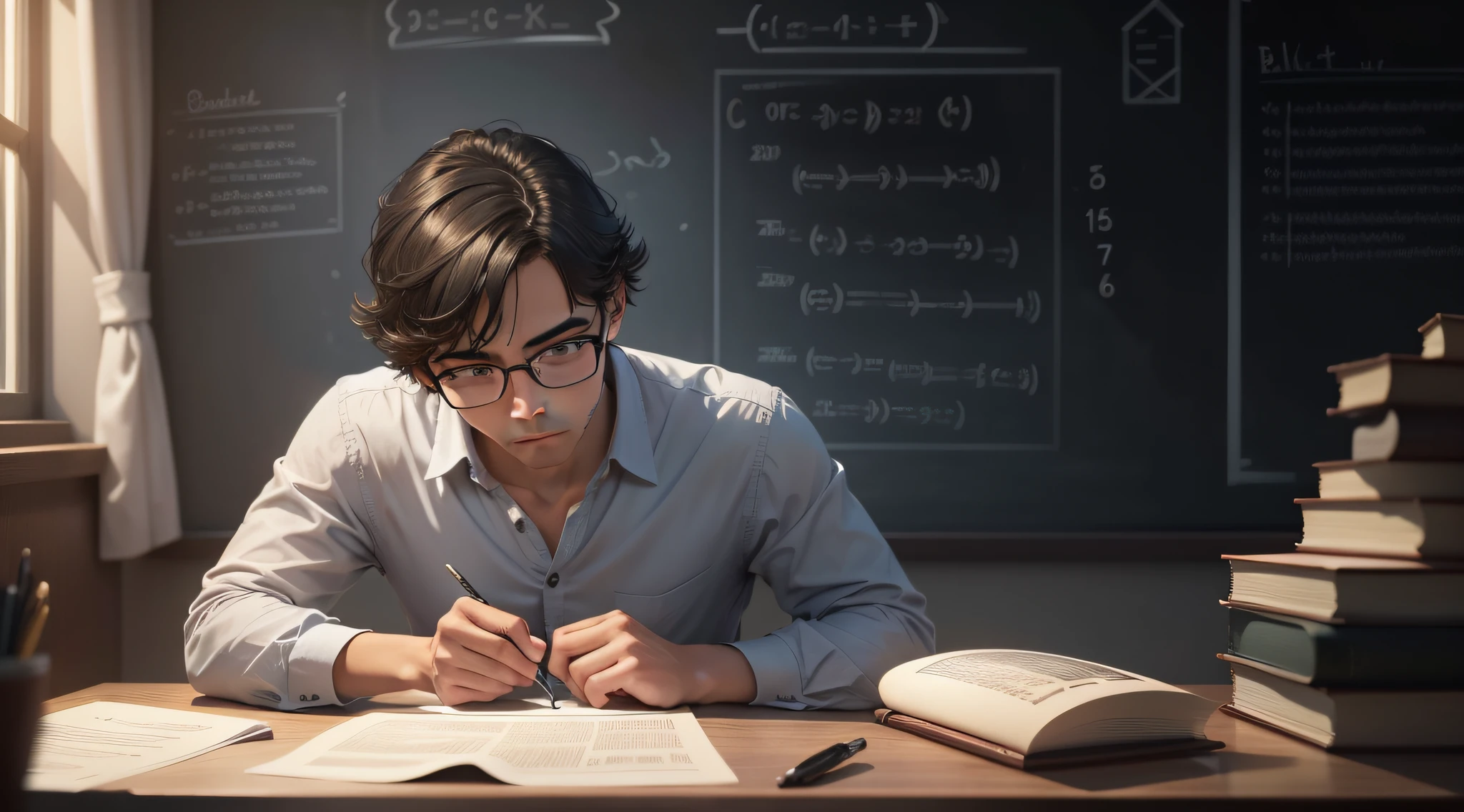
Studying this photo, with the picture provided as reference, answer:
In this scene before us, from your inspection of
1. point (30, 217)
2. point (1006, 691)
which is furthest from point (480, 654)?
point (30, 217)

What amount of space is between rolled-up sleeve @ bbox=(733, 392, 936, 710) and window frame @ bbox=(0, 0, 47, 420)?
192 cm

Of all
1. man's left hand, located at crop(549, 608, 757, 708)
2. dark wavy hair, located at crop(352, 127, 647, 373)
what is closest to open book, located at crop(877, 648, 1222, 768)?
man's left hand, located at crop(549, 608, 757, 708)

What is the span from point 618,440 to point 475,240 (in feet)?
1.19

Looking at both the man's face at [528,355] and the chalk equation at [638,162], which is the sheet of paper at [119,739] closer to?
the man's face at [528,355]

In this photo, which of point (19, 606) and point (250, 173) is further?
point (250, 173)

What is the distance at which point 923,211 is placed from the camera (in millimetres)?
2402

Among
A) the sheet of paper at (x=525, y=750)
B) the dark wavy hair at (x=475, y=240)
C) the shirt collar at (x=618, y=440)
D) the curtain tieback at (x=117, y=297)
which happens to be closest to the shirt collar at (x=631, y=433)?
the shirt collar at (x=618, y=440)

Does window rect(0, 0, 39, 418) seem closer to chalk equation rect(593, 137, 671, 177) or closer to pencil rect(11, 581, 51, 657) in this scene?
chalk equation rect(593, 137, 671, 177)

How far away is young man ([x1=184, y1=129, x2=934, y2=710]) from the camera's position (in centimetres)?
113

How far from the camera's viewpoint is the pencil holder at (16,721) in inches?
22.6

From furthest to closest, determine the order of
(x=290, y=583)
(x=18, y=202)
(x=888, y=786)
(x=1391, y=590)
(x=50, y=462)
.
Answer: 1. (x=18, y=202)
2. (x=50, y=462)
3. (x=290, y=583)
4. (x=1391, y=590)
5. (x=888, y=786)

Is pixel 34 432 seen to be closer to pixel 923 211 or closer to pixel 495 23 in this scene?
pixel 495 23

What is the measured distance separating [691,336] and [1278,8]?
167 centimetres

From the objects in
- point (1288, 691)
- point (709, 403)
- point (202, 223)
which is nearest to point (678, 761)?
point (1288, 691)
